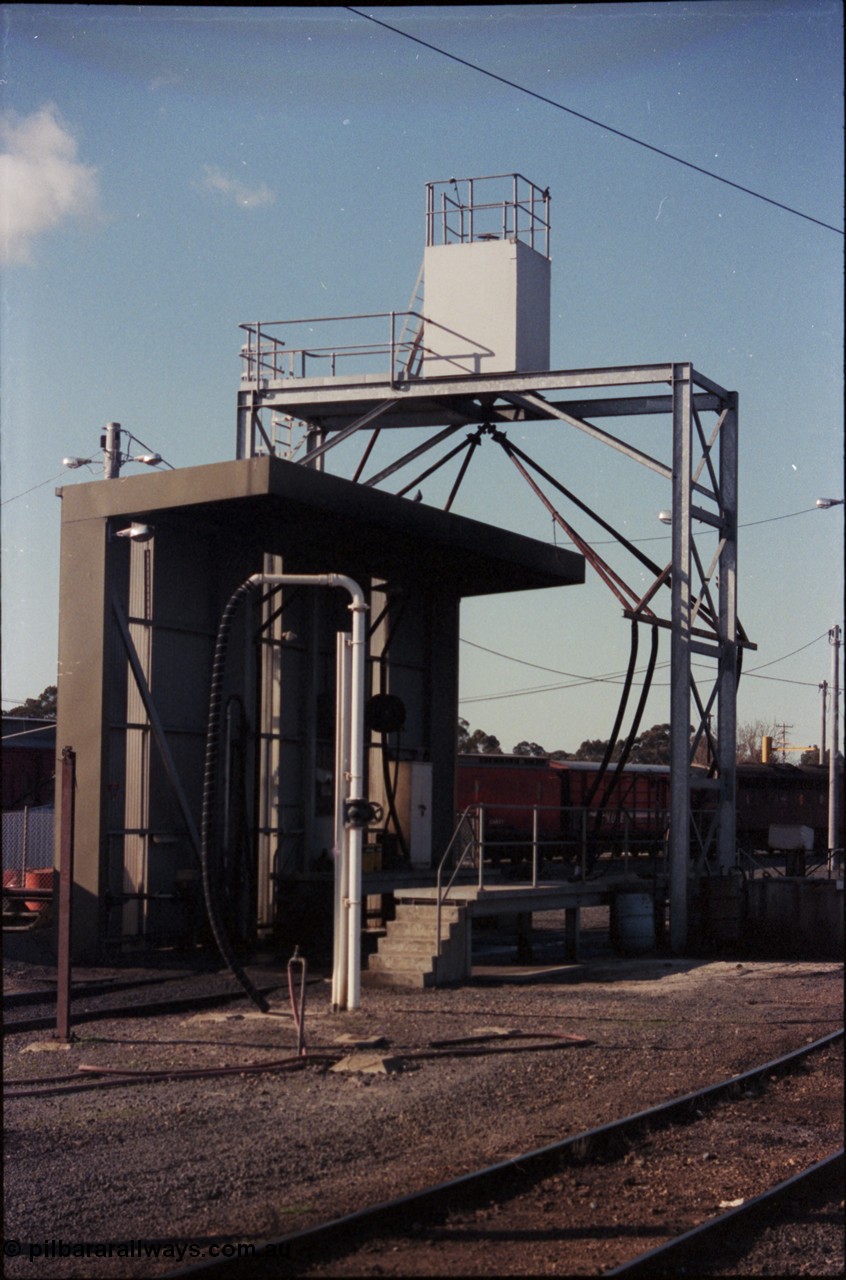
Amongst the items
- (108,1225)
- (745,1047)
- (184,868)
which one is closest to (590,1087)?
(745,1047)

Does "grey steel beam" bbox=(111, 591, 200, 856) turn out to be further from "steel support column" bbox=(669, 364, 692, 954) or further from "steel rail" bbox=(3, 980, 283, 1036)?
"steel support column" bbox=(669, 364, 692, 954)

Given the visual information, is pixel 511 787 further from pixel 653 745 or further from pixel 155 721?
pixel 653 745

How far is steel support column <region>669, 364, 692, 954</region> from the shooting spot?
21.3 meters

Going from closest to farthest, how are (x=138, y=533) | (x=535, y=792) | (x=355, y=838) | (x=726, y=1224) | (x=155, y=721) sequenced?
(x=726, y=1224) → (x=355, y=838) → (x=138, y=533) → (x=155, y=721) → (x=535, y=792)

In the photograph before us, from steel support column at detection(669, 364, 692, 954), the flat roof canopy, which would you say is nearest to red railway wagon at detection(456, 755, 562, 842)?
the flat roof canopy

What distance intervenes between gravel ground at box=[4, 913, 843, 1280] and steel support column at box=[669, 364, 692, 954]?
4477 millimetres

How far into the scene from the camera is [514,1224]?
694 cm

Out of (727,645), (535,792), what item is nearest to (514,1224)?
(727,645)

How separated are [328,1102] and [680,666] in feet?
42.2

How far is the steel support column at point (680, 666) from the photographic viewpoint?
2133 cm

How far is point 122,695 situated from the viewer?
62.4 feet

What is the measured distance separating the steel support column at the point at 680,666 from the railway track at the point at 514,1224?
12670 millimetres

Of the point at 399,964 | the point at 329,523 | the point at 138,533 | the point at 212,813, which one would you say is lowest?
the point at 399,964

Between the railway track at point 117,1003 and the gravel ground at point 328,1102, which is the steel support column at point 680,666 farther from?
the railway track at point 117,1003
